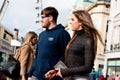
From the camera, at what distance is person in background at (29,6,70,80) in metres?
6.78

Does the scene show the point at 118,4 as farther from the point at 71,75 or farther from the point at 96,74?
the point at 71,75

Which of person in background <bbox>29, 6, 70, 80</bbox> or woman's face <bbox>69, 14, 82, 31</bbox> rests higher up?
woman's face <bbox>69, 14, 82, 31</bbox>

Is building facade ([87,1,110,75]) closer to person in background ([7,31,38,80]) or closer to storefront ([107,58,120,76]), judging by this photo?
storefront ([107,58,120,76])

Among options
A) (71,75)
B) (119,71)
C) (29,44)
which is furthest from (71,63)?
(119,71)

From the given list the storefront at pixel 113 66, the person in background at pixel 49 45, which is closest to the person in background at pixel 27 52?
the person in background at pixel 49 45

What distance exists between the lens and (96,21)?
72.5 m

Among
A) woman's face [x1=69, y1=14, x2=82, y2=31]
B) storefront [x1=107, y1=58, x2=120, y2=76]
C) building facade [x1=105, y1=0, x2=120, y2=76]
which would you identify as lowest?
storefront [x1=107, y1=58, x2=120, y2=76]

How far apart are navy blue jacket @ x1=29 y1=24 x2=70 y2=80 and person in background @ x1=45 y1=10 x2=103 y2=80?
1045 millimetres

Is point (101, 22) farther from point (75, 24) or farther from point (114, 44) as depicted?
point (75, 24)

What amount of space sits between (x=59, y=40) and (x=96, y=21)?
6595cm

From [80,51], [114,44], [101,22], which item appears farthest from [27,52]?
[101,22]

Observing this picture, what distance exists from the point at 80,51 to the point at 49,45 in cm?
122

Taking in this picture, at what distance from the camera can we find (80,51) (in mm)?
5641

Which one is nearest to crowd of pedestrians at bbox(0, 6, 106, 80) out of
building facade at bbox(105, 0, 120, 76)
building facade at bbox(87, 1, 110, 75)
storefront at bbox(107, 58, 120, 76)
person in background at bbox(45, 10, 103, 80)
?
person in background at bbox(45, 10, 103, 80)
